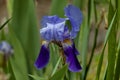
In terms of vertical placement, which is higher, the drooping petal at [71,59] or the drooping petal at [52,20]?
the drooping petal at [52,20]

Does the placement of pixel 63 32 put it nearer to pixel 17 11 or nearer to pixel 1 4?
pixel 17 11

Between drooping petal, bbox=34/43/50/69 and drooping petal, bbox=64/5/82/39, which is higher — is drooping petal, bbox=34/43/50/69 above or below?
below

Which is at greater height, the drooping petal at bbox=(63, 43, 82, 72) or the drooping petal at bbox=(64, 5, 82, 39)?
the drooping petal at bbox=(64, 5, 82, 39)

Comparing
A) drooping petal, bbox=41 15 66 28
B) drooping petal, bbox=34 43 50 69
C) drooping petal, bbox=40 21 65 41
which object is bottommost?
drooping petal, bbox=34 43 50 69

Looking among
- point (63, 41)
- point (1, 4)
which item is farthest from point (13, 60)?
point (1, 4)

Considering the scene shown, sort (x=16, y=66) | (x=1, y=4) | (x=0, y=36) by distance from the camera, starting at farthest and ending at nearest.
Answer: (x=1, y=4), (x=0, y=36), (x=16, y=66)
